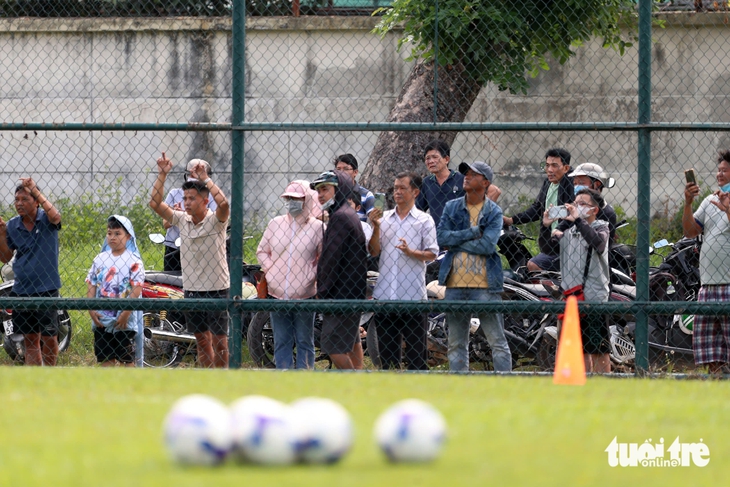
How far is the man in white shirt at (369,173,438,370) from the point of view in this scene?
893 cm

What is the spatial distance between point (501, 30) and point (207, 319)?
3852 mm

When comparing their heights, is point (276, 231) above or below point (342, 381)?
above

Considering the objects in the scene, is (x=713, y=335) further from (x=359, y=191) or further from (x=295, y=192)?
(x=295, y=192)

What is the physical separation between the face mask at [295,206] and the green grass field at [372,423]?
2092 millimetres

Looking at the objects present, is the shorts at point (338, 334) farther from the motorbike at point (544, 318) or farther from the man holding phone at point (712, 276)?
the man holding phone at point (712, 276)

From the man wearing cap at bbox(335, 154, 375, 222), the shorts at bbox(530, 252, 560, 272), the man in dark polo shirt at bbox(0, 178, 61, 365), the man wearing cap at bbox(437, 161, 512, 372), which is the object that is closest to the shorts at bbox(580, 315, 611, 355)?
the man wearing cap at bbox(437, 161, 512, 372)

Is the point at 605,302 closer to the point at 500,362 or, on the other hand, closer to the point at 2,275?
the point at 500,362

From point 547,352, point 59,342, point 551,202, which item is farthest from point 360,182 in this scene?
point 59,342

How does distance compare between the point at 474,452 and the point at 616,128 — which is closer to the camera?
the point at 474,452

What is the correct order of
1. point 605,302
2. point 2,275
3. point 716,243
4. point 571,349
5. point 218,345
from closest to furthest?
1. point 571,349
2. point 605,302
3. point 716,243
4. point 218,345
5. point 2,275

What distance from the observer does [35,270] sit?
953 centimetres

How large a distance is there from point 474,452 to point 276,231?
5.13 m

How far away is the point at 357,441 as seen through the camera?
4.41m

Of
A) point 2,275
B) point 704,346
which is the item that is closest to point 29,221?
point 2,275
